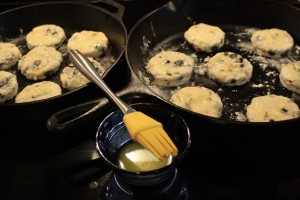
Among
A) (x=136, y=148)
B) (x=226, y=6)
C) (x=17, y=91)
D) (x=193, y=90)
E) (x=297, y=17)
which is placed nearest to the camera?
(x=136, y=148)

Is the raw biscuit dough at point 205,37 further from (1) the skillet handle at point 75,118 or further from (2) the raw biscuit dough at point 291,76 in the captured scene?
(1) the skillet handle at point 75,118

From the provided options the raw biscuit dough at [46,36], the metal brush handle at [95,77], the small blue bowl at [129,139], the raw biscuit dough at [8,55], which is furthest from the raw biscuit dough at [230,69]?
the raw biscuit dough at [8,55]

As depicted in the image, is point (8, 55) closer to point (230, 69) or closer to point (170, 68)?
point (170, 68)

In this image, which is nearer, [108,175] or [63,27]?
[108,175]

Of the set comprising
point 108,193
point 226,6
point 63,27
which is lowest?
point 108,193

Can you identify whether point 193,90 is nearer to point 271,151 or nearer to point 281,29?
point 271,151

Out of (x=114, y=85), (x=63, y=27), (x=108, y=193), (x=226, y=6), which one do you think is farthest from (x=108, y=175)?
(x=226, y=6)
